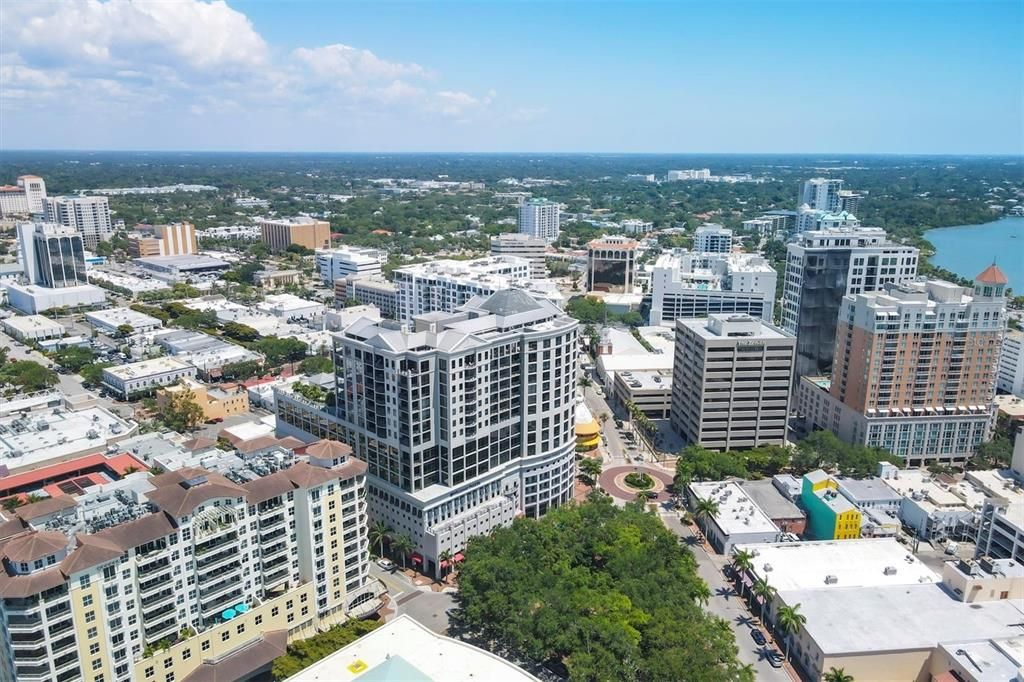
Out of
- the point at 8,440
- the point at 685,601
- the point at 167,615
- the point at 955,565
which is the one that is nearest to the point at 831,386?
the point at 955,565

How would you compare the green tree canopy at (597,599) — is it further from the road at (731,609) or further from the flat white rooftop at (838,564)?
the flat white rooftop at (838,564)

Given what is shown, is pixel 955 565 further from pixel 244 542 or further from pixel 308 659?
pixel 244 542

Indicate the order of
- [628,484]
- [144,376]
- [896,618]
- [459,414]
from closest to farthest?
[896,618]
[459,414]
[628,484]
[144,376]

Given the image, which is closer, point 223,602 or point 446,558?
point 223,602

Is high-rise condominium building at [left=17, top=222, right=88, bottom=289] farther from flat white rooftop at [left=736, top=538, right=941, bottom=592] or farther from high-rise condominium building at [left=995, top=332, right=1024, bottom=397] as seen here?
high-rise condominium building at [left=995, top=332, right=1024, bottom=397]

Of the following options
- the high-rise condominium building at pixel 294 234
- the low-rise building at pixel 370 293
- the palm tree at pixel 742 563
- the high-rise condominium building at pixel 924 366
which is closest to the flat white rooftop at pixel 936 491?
the high-rise condominium building at pixel 924 366

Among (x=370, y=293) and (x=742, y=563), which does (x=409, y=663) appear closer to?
(x=742, y=563)

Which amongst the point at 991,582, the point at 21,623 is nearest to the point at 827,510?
the point at 991,582
